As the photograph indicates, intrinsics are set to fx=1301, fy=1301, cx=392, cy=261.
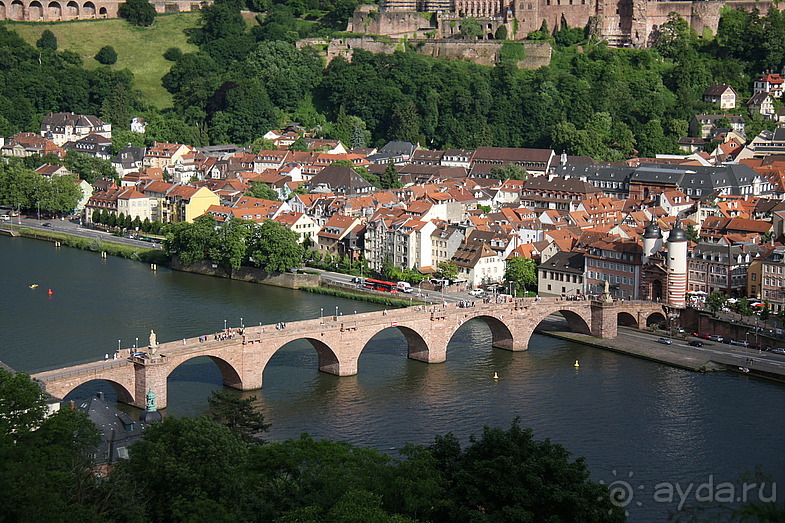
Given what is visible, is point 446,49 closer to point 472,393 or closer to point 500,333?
point 500,333

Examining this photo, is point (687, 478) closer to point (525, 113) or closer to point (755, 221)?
point (755, 221)

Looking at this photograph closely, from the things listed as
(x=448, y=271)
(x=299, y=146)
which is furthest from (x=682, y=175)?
(x=299, y=146)

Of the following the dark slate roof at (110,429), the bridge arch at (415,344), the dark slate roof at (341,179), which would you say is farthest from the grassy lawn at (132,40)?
the dark slate roof at (110,429)

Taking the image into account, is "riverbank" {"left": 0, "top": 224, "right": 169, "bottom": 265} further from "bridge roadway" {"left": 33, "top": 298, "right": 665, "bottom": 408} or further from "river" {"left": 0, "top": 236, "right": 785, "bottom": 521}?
"bridge roadway" {"left": 33, "top": 298, "right": 665, "bottom": 408}

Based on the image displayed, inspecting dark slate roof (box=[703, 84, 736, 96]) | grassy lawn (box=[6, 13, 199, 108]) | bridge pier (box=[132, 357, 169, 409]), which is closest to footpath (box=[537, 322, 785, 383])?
bridge pier (box=[132, 357, 169, 409])

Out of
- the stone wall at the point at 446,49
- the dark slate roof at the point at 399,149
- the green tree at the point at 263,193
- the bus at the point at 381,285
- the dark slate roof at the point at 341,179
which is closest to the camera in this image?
the bus at the point at 381,285

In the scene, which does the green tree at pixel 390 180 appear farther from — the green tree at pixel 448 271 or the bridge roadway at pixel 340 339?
the bridge roadway at pixel 340 339
